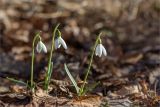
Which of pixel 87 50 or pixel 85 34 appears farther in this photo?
pixel 85 34

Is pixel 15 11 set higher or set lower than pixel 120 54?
higher

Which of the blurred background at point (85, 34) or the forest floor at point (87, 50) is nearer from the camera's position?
the forest floor at point (87, 50)

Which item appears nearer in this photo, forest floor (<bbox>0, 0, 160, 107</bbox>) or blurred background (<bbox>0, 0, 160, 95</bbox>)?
forest floor (<bbox>0, 0, 160, 107</bbox>)

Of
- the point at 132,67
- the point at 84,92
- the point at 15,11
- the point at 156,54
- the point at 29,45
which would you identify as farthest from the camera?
the point at 15,11

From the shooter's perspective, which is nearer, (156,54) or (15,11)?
(156,54)

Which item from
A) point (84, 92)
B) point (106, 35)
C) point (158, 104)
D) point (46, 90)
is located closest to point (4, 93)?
point (46, 90)

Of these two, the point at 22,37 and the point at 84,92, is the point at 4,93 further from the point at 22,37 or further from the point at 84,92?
the point at 22,37

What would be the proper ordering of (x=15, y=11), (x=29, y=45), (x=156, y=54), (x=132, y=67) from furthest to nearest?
(x=15, y=11)
(x=29, y=45)
(x=156, y=54)
(x=132, y=67)

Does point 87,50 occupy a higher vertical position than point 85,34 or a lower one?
lower
